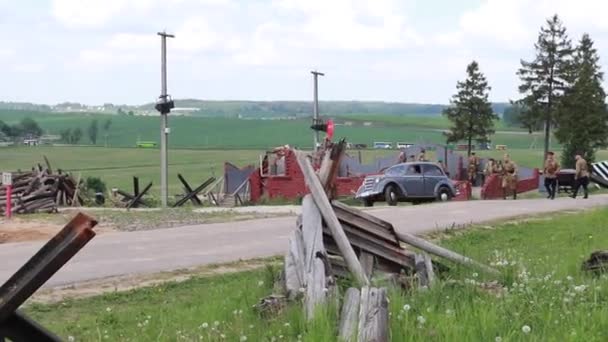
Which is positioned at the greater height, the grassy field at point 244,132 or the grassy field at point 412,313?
the grassy field at point 412,313

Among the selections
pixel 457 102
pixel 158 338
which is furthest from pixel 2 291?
pixel 457 102

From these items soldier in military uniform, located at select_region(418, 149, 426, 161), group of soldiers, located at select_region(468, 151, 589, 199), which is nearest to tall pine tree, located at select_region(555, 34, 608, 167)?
soldier in military uniform, located at select_region(418, 149, 426, 161)

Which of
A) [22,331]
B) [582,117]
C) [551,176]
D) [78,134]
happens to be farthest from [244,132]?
[22,331]

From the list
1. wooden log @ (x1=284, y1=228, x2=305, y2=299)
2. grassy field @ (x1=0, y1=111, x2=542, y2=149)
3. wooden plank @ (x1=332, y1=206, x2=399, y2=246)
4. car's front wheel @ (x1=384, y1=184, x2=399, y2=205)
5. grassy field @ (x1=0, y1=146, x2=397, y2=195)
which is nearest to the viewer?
wooden log @ (x1=284, y1=228, x2=305, y2=299)

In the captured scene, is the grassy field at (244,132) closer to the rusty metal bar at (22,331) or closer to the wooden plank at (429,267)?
the wooden plank at (429,267)

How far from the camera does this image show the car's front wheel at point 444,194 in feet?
123

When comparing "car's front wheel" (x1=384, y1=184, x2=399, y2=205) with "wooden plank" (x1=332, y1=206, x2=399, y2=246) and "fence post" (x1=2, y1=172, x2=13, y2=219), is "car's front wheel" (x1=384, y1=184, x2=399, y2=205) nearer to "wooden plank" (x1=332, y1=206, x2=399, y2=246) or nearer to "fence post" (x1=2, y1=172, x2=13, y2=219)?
"fence post" (x1=2, y1=172, x2=13, y2=219)

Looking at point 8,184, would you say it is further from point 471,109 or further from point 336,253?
point 471,109

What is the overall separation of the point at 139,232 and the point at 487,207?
10834mm

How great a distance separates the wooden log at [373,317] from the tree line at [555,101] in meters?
55.1

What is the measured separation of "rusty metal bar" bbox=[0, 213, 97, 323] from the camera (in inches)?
180

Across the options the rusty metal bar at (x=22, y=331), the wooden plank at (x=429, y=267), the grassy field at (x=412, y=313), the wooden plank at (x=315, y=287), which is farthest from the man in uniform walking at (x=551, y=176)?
the rusty metal bar at (x=22, y=331)

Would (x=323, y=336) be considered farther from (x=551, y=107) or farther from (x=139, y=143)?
(x=139, y=143)

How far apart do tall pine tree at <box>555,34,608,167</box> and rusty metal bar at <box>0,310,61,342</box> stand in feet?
191
